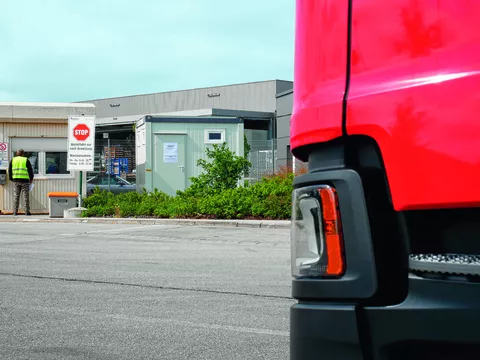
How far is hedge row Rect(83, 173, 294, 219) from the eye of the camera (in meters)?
16.8

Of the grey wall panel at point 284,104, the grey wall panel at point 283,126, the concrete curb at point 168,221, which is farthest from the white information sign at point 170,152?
the grey wall panel at point 284,104

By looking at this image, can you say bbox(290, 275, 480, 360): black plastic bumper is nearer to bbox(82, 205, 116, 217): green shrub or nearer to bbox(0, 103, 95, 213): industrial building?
bbox(82, 205, 116, 217): green shrub

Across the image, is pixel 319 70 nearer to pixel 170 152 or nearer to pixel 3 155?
pixel 3 155

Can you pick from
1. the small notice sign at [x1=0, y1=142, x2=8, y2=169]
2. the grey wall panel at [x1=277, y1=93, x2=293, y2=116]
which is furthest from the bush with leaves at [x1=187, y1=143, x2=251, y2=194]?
the grey wall panel at [x1=277, y1=93, x2=293, y2=116]

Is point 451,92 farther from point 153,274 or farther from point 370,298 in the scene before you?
point 153,274

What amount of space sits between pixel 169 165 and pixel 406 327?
21931 mm

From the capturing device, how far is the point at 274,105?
54062mm

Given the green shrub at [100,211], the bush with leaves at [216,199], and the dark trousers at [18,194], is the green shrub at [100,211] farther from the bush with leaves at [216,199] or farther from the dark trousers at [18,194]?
the dark trousers at [18,194]

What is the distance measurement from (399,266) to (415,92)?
0.43 meters

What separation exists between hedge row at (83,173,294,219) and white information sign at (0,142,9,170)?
3.22 metres

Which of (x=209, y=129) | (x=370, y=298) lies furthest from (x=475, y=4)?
(x=209, y=129)

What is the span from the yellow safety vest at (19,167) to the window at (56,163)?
4.51 ft

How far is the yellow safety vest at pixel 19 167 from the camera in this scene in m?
20.8

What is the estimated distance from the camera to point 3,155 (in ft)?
71.2
